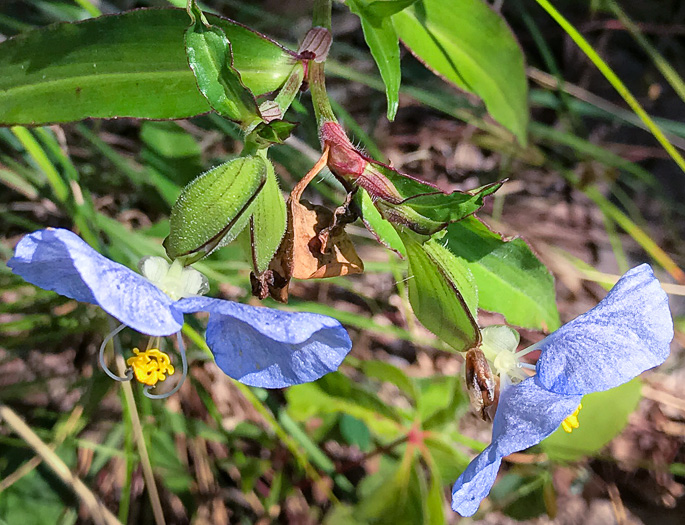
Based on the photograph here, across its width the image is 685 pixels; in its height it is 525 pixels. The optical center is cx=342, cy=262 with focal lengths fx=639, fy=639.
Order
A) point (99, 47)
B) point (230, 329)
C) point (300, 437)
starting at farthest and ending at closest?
A: point (300, 437) → point (99, 47) → point (230, 329)

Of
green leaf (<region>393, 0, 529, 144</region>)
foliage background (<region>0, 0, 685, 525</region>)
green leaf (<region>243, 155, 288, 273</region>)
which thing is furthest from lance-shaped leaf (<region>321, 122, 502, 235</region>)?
foliage background (<region>0, 0, 685, 525</region>)

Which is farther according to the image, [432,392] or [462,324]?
[432,392]

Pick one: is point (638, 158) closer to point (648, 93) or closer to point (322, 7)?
point (648, 93)

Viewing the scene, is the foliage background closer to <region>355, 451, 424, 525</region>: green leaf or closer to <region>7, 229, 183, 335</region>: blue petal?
<region>355, 451, 424, 525</region>: green leaf

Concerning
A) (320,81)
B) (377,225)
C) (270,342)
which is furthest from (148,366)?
(320,81)

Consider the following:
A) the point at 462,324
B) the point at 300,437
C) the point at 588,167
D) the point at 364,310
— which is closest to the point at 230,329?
the point at 462,324
